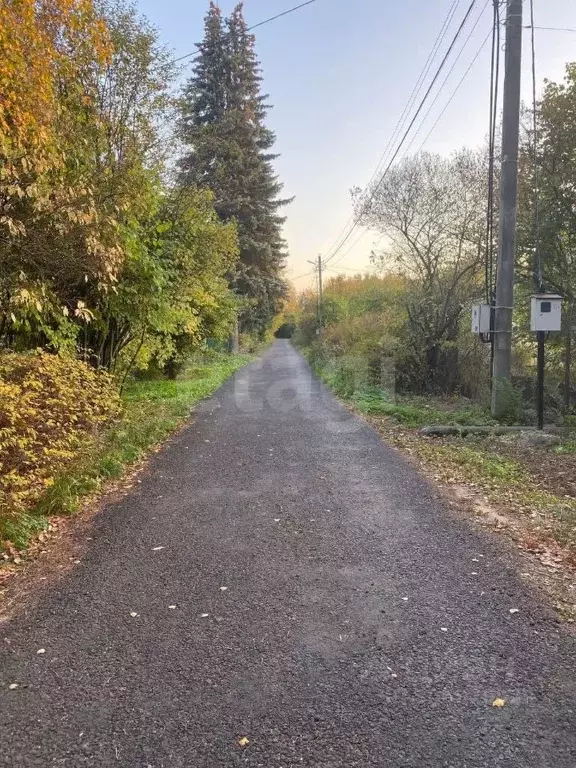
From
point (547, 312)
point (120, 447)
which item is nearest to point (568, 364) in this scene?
point (547, 312)

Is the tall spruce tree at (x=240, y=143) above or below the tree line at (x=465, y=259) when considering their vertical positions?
above

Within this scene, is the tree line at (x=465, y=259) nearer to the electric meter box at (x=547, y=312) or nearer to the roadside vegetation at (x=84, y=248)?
the electric meter box at (x=547, y=312)

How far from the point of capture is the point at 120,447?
266 inches

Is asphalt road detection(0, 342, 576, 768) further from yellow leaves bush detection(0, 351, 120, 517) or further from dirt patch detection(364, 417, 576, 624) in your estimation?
yellow leaves bush detection(0, 351, 120, 517)

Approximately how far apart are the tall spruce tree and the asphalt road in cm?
2139

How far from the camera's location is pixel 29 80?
4.19 meters

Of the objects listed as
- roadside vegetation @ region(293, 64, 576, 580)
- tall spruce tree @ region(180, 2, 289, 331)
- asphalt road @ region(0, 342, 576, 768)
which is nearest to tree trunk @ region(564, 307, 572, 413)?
roadside vegetation @ region(293, 64, 576, 580)

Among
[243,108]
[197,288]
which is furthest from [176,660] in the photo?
[243,108]

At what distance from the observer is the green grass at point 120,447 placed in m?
4.32

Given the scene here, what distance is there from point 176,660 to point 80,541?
1933 mm

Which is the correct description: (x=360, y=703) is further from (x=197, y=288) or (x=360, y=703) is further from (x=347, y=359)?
(x=347, y=359)

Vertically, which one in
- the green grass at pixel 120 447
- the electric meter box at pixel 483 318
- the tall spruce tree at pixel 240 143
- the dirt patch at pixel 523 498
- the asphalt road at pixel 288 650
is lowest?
the asphalt road at pixel 288 650

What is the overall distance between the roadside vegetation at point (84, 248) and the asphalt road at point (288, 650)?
1010 millimetres

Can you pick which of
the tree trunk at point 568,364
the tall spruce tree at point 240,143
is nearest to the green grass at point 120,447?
the tree trunk at point 568,364
